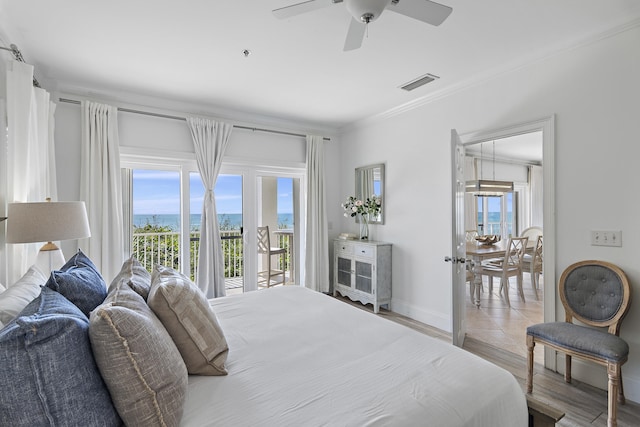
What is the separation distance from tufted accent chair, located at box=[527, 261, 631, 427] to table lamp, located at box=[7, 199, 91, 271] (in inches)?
132

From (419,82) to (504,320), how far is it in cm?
297

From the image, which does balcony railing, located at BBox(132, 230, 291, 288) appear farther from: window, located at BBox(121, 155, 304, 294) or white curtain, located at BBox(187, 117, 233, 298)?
white curtain, located at BBox(187, 117, 233, 298)

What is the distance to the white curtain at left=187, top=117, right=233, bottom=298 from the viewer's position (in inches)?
155

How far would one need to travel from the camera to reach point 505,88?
2.97m

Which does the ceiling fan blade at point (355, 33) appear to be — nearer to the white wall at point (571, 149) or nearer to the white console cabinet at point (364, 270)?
the white wall at point (571, 149)

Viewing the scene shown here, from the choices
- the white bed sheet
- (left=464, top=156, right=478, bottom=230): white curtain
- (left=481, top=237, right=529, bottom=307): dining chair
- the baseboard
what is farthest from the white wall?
(left=464, top=156, right=478, bottom=230): white curtain

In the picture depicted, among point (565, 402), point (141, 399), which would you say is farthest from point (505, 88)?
point (141, 399)

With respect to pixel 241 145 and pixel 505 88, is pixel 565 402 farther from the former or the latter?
pixel 241 145

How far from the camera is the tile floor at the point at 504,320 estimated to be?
10.6ft

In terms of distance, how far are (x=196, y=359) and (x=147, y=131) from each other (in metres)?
3.21

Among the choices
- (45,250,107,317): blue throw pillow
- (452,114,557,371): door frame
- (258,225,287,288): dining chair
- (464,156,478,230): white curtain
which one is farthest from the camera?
(464,156,478,230): white curtain

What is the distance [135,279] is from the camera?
1.60 meters

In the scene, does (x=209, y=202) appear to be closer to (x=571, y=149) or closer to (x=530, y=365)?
(x=530, y=365)

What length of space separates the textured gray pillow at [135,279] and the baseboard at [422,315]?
3073 mm
